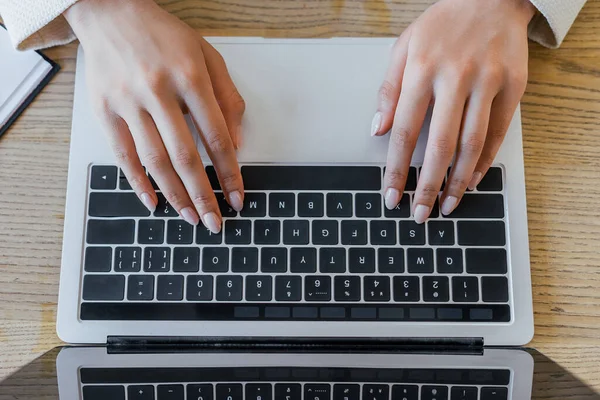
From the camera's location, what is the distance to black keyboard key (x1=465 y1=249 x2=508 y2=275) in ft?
1.75

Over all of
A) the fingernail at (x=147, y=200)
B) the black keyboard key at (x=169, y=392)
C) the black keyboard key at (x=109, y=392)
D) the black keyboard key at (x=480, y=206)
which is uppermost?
the fingernail at (x=147, y=200)

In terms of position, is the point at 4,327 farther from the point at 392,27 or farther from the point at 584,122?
the point at 584,122

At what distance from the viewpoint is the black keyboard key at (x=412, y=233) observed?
1.76 feet

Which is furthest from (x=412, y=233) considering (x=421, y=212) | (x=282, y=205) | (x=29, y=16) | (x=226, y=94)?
(x=29, y=16)

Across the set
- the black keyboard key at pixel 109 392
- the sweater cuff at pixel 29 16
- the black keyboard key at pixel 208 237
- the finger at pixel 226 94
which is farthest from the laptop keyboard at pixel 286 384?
the sweater cuff at pixel 29 16

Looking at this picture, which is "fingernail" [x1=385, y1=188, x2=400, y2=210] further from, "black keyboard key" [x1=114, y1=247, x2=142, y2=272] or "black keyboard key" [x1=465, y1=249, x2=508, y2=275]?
"black keyboard key" [x1=114, y1=247, x2=142, y2=272]

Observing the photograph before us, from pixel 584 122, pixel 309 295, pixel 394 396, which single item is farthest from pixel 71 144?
pixel 584 122

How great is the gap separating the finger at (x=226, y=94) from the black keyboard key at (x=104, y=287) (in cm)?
18

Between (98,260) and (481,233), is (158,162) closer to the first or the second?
(98,260)

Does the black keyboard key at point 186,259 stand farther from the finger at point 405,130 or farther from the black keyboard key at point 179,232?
the finger at point 405,130

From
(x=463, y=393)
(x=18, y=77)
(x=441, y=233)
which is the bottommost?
(x=463, y=393)

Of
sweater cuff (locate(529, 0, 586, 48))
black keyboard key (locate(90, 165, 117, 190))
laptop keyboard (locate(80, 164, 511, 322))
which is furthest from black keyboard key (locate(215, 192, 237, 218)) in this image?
sweater cuff (locate(529, 0, 586, 48))

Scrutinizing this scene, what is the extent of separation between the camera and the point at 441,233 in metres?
0.54

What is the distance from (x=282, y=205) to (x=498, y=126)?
0.23m
